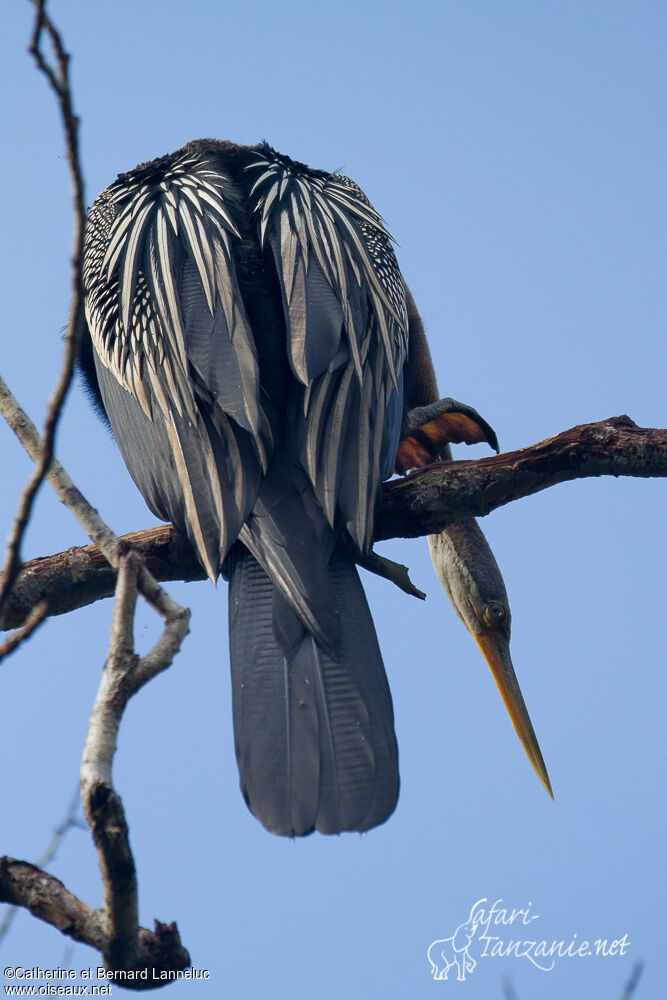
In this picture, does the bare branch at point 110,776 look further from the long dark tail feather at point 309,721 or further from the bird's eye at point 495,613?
the bird's eye at point 495,613

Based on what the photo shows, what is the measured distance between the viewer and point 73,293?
1.84 m

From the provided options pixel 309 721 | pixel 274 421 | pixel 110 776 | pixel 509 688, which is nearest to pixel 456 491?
pixel 274 421

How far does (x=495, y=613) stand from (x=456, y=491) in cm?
204

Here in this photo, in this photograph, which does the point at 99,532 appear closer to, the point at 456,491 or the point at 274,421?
the point at 274,421

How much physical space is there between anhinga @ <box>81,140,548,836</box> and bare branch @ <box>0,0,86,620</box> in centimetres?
131

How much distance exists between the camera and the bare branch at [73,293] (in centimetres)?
176

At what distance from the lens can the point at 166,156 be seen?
4871 mm

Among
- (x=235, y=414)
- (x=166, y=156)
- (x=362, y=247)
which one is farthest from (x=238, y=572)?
(x=166, y=156)

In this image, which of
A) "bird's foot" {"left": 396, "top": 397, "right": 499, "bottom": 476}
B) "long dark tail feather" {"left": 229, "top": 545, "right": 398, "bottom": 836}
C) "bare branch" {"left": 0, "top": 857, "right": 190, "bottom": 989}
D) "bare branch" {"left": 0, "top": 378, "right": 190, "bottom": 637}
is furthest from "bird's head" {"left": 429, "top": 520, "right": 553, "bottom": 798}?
"bare branch" {"left": 0, "top": 857, "right": 190, "bottom": 989}

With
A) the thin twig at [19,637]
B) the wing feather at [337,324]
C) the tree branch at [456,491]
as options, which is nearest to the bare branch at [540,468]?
the tree branch at [456,491]

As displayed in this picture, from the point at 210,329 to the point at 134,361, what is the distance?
1.14 ft

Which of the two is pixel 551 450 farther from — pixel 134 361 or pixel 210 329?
pixel 134 361

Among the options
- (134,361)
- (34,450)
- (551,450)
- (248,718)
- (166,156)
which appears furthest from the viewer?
(166,156)

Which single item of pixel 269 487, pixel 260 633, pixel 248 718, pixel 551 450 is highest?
pixel 551 450
